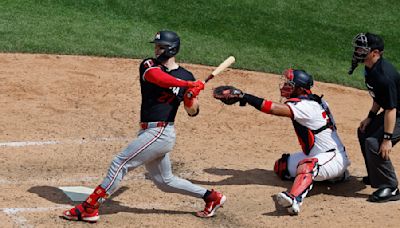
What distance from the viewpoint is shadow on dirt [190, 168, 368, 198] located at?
30.5ft

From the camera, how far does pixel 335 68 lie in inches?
571

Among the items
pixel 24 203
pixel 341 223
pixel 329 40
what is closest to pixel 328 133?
pixel 341 223

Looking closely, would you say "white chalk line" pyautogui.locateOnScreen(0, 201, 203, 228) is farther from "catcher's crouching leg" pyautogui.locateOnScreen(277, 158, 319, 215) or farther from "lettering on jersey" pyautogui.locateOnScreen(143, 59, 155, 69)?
"lettering on jersey" pyautogui.locateOnScreen(143, 59, 155, 69)

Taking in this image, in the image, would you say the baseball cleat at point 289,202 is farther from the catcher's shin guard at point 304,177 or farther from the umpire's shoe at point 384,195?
the umpire's shoe at point 384,195

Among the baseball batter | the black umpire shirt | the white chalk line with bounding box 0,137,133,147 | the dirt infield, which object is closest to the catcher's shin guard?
the dirt infield

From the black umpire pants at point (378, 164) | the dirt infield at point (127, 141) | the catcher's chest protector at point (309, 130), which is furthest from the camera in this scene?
the catcher's chest protector at point (309, 130)

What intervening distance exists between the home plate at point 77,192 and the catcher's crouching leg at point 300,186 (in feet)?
6.82

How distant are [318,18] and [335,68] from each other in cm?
273

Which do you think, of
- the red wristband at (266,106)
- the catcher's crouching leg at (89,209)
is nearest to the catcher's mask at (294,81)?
the red wristband at (266,106)

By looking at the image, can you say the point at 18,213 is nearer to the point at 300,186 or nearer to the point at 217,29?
the point at 300,186

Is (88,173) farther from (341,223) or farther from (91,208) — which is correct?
(341,223)

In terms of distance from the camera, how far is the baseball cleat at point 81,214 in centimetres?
799

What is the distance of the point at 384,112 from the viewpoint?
8.91 m

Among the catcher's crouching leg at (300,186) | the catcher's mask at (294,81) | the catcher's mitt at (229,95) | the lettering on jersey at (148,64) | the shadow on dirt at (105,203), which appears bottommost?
the shadow on dirt at (105,203)
